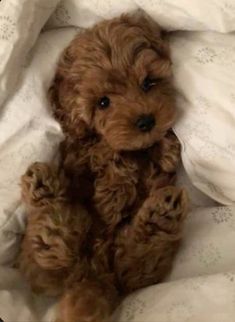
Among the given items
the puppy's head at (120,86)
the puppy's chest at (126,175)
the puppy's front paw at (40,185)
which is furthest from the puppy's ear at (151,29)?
the puppy's front paw at (40,185)

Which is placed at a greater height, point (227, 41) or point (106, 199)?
point (227, 41)

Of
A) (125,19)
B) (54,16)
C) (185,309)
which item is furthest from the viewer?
(54,16)

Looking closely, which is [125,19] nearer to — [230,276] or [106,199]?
[106,199]

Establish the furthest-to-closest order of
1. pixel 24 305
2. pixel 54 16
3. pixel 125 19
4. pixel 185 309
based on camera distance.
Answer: pixel 54 16 → pixel 125 19 → pixel 24 305 → pixel 185 309

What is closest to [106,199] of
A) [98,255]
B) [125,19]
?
[98,255]

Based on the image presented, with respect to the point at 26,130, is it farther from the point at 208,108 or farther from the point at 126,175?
the point at 208,108

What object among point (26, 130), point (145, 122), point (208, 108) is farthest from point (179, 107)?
point (26, 130)

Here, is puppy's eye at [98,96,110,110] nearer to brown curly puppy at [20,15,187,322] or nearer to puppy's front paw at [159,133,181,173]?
brown curly puppy at [20,15,187,322]
